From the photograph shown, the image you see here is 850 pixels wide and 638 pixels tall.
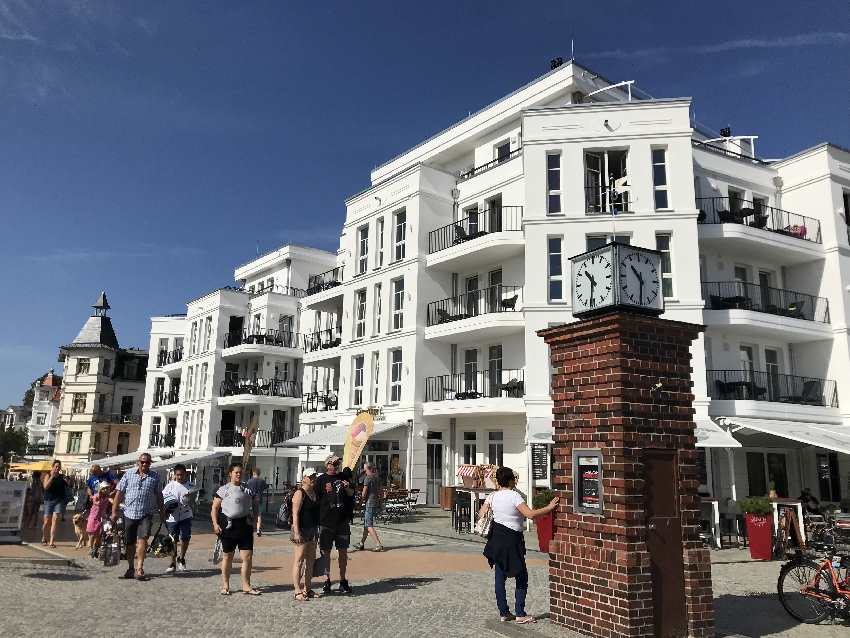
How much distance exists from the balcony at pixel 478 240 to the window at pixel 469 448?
632cm

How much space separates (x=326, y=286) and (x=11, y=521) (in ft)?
74.1

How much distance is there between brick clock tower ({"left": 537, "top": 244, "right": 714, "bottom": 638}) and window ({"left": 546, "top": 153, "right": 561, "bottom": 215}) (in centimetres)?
1502

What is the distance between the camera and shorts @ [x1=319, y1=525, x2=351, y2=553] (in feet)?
29.2

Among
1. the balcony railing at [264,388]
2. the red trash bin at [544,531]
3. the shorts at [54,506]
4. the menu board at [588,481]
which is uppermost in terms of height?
the balcony railing at [264,388]

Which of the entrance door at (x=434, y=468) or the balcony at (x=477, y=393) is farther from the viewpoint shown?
the entrance door at (x=434, y=468)

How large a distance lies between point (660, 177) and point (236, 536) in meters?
17.8

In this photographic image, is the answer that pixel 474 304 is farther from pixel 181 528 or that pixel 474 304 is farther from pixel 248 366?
pixel 248 366

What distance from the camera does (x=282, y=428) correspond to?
125 ft

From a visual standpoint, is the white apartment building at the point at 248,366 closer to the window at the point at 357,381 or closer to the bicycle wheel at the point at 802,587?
the window at the point at 357,381

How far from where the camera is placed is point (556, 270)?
21.4 metres

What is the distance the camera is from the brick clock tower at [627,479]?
6188 mm

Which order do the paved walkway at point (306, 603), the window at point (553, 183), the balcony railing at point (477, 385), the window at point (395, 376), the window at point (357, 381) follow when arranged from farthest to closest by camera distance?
the window at point (357, 381) → the window at point (395, 376) → the balcony railing at point (477, 385) → the window at point (553, 183) → the paved walkway at point (306, 603)

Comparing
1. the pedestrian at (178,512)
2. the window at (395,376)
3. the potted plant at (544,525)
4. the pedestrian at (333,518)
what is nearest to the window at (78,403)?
the window at (395,376)

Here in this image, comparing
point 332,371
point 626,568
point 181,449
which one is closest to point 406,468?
point 332,371
